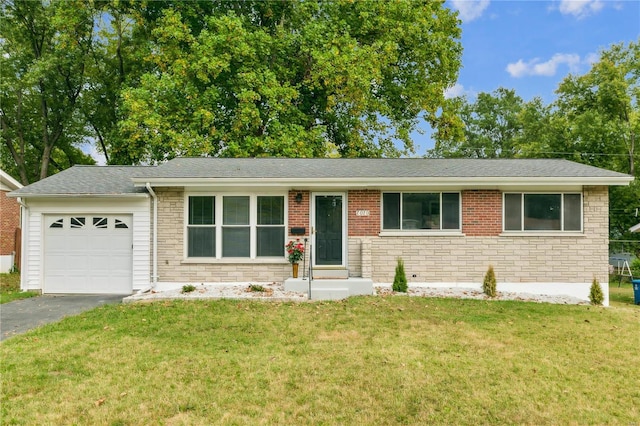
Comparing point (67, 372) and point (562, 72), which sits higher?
point (562, 72)

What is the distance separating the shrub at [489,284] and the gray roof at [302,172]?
2.36m

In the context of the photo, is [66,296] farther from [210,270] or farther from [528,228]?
[528,228]

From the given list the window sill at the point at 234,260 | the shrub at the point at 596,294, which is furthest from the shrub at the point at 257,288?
the shrub at the point at 596,294

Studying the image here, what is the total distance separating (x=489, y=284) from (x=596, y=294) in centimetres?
254

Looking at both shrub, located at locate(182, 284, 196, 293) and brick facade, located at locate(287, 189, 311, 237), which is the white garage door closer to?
shrub, located at locate(182, 284, 196, 293)

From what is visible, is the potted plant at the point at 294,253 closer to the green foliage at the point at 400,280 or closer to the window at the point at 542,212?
the green foliage at the point at 400,280

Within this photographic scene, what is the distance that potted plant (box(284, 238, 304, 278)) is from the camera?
9.43 metres

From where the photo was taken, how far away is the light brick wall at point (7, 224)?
14.7 m

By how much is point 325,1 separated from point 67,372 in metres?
20.0

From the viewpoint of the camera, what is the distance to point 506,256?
380 inches

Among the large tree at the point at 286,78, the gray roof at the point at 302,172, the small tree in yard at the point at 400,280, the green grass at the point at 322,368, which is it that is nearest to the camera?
the green grass at the point at 322,368

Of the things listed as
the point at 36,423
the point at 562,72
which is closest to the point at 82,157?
the point at 36,423

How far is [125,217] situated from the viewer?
9734 mm

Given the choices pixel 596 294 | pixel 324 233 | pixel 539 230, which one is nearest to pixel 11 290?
pixel 324 233
